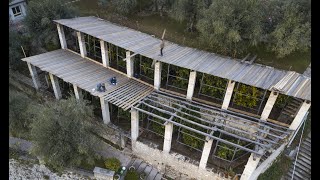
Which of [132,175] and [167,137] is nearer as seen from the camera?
[167,137]

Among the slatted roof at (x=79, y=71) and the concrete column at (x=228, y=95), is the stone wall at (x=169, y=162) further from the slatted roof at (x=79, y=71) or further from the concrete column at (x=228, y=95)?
the concrete column at (x=228, y=95)

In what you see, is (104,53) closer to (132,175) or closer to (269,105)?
(132,175)

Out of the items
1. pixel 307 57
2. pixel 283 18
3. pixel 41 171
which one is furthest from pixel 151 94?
pixel 307 57

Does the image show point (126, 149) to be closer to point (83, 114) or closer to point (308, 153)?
point (83, 114)

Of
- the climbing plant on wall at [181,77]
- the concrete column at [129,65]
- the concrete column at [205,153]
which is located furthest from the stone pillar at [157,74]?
the concrete column at [205,153]

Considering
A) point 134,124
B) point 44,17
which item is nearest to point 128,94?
Result: point 134,124

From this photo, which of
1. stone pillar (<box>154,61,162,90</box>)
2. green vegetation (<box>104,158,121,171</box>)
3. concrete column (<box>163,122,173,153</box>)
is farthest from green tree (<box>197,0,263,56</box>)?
green vegetation (<box>104,158,121,171</box>)

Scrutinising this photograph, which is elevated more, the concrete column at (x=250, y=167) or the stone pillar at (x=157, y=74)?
the stone pillar at (x=157, y=74)
